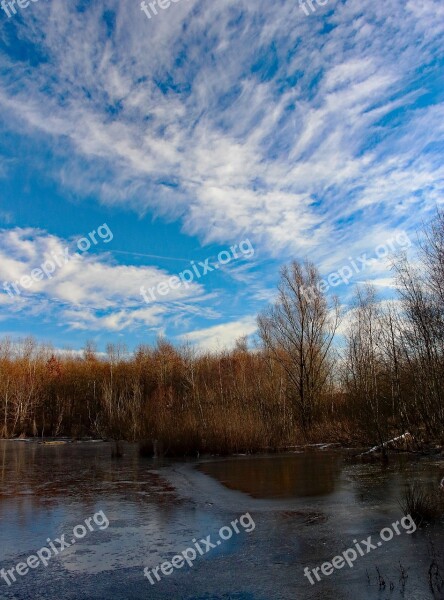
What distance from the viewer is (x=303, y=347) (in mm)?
30766

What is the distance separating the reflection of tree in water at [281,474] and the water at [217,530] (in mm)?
53

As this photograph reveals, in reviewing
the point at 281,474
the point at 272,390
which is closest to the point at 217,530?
the point at 281,474

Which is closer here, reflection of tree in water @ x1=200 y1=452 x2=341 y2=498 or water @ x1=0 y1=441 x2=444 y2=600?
water @ x1=0 y1=441 x2=444 y2=600

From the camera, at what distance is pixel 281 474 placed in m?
14.4

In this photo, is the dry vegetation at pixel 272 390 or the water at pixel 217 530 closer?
the water at pixel 217 530

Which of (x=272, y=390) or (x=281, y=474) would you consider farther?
(x=272, y=390)

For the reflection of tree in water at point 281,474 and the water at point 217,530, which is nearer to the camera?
the water at point 217,530

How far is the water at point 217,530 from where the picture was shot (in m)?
5.45

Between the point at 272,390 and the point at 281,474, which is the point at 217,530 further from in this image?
the point at 272,390

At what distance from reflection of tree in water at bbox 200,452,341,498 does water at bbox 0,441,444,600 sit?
0.17ft

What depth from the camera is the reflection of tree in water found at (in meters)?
11.6

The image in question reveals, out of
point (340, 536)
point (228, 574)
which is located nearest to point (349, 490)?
point (340, 536)

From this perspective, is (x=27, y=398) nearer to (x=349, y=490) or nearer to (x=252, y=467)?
(x=252, y=467)

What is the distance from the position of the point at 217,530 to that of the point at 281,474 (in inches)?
266
